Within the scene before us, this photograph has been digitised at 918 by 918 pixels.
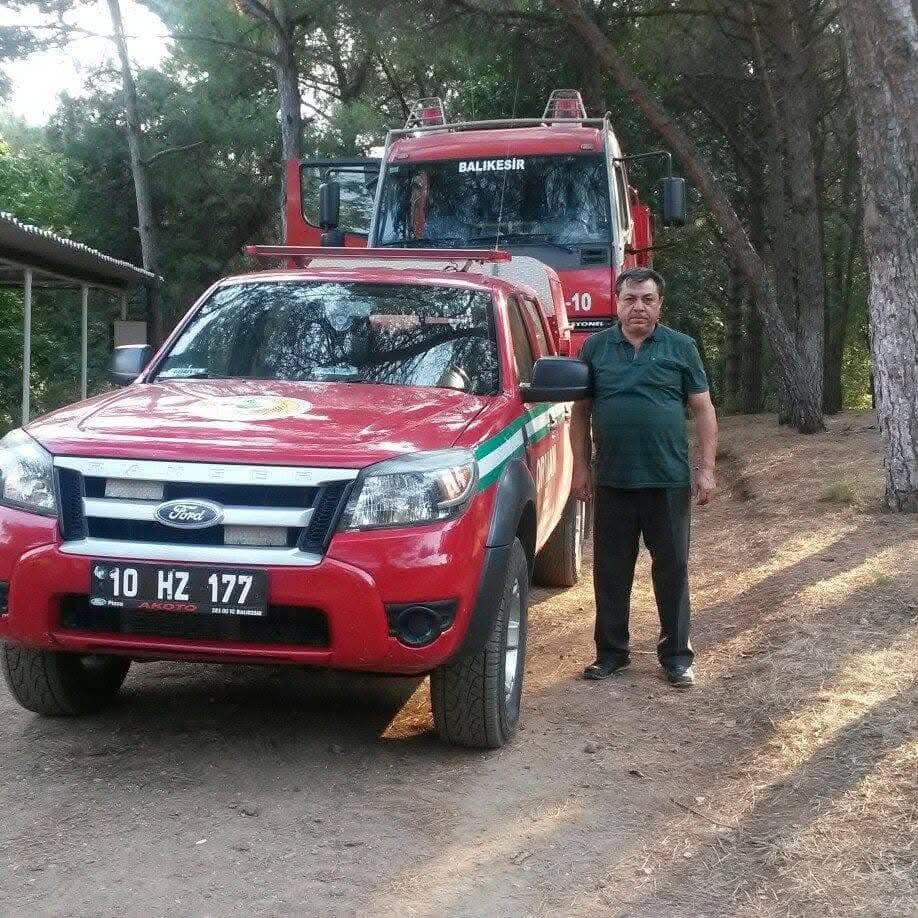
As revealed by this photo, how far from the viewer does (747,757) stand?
4777mm

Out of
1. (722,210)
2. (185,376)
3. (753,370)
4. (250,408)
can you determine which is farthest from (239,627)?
(753,370)

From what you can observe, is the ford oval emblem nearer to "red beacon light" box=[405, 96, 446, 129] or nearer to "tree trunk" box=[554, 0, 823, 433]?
"red beacon light" box=[405, 96, 446, 129]

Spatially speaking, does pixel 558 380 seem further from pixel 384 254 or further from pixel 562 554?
pixel 562 554

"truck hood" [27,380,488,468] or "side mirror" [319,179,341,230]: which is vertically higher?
"side mirror" [319,179,341,230]

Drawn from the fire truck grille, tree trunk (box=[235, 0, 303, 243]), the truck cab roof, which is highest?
tree trunk (box=[235, 0, 303, 243])

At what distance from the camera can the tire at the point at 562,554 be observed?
7.84 meters

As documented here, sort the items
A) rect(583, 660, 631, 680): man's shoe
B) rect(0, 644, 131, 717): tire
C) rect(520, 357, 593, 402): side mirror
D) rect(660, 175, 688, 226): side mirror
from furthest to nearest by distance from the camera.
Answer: rect(660, 175, 688, 226): side mirror, rect(583, 660, 631, 680): man's shoe, rect(520, 357, 593, 402): side mirror, rect(0, 644, 131, 717): tire

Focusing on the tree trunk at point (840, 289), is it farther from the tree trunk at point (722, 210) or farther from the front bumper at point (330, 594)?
the front bumper at point (330, 594)

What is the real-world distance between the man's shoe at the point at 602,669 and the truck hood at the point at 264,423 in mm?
1554

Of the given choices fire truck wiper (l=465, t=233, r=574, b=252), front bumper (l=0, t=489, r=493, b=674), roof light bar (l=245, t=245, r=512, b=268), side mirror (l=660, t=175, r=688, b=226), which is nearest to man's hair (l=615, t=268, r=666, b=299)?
roof light bar (l=245, t=245, r=512, b=268)

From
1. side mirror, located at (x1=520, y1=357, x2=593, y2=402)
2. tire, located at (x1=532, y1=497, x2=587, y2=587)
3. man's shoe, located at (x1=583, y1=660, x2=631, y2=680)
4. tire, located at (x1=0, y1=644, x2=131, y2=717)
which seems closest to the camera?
tire, located at (x1=0, y1=644, x2=131, y2=717)

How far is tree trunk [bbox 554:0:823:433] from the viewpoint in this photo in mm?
13648

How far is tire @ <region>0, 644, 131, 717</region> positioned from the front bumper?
54 centimetres

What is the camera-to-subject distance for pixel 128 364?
571cm
